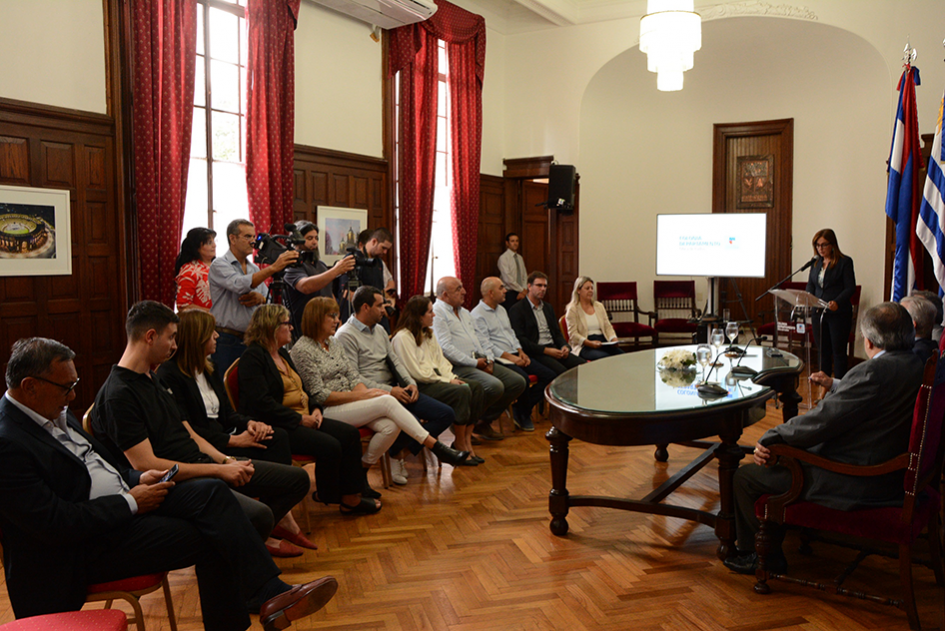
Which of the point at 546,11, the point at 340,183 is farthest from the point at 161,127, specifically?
the point at 546,11

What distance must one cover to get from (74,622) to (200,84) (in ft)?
16.0

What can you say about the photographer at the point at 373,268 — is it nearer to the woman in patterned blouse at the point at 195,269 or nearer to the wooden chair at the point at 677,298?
the woman in patterned blouse at the point at 195,269

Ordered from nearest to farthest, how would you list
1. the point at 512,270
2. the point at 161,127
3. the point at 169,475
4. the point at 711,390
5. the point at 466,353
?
the point at 169,475
the point at 711,390
the point at 161,127
the point at 466,353
the point at 512,270

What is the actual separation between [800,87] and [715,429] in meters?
7.62

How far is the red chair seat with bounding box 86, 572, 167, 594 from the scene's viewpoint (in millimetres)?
2201

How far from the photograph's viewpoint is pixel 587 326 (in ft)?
22.0

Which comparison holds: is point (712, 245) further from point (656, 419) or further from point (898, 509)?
point (898, 509)

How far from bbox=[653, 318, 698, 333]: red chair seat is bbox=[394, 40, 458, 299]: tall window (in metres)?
2.71

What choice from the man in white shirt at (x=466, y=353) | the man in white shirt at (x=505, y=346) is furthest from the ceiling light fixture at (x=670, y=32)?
the man in white shirt at (x=466, y=353)

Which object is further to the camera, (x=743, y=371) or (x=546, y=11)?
(x=546, y=11)

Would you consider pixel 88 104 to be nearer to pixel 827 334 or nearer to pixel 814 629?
pixel 814 629

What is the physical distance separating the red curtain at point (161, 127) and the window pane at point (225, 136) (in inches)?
21.3

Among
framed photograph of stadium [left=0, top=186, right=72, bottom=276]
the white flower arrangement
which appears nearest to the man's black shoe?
the white flower arrangement

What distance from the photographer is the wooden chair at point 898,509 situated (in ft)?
8.39
